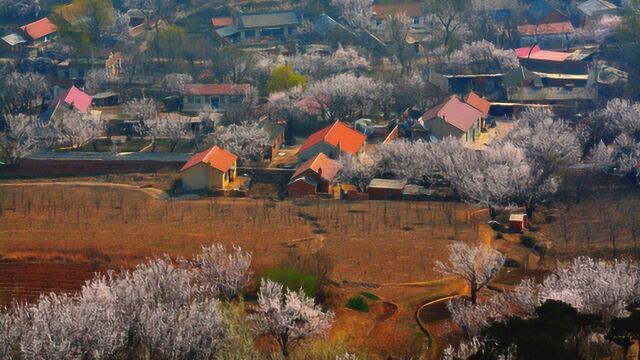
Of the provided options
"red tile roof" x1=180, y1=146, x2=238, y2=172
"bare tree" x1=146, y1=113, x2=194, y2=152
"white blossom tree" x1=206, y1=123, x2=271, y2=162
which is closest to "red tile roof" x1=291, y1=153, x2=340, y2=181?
"red tile roof" x1=180, y1=146, x2=238, y2=172

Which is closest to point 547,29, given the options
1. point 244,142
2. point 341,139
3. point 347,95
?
point 347,95

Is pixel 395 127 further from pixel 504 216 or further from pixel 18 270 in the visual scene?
pixel 18 270

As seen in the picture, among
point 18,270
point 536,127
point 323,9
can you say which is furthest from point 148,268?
point 323,9

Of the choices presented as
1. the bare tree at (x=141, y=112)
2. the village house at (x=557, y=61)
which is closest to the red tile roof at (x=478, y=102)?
the village house at (x=557, y=61)

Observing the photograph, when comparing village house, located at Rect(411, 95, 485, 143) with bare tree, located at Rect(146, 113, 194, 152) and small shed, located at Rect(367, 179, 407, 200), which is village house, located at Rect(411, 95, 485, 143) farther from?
bare tree, located at Rect(146, 113, 194, 152)

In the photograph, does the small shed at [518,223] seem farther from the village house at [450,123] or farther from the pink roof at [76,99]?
Answer: the pink roof at [76,99]

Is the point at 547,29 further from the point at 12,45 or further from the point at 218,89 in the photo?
the point at 12,45
